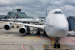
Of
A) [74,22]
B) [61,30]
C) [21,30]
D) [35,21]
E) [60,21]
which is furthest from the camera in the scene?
[35,21]

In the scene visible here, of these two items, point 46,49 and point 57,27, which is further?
point 46,49

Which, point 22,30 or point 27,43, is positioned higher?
point 22,30

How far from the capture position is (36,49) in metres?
10.6

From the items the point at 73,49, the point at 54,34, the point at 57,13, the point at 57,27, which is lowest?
the point at 73,49

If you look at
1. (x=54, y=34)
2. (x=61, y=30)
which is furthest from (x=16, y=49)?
(x=61, y=30)

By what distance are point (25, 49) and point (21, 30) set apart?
797 cm

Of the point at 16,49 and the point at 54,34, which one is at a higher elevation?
the point at 54,34

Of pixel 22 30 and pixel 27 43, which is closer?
pixel 27 43

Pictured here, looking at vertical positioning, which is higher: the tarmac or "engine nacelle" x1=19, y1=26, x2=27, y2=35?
"engine nacelle" x1=19, y1=26, x2=27, y2=35

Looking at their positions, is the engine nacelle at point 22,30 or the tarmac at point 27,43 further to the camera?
the engine nacelle at point 22,30

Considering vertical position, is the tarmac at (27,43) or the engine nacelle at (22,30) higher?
the engine nacelle at (22,30)

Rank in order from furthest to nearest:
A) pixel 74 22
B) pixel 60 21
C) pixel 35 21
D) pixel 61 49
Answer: pixel 35 21
pixel 74 22
pixel 61 49
pixel 60 21

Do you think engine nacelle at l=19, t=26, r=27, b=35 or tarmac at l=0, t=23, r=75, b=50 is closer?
tarmac at l=0, t=23, r=75, b=50

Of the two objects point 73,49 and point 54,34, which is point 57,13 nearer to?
point 54,34
